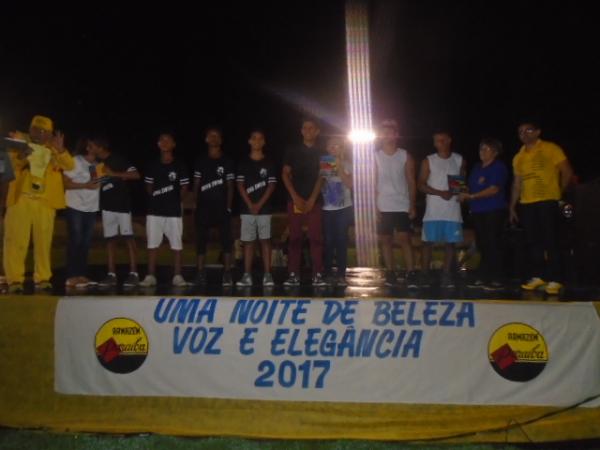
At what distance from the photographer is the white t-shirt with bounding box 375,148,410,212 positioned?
6074mm

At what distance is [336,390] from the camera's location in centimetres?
461

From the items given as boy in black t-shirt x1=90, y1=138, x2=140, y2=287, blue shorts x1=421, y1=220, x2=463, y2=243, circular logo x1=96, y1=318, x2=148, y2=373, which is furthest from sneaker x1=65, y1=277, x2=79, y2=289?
blue shorts x1=421, y1=220, x2=463, y2=243

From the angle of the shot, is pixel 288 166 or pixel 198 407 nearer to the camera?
pixel 198 407

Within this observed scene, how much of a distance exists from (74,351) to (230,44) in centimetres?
1597

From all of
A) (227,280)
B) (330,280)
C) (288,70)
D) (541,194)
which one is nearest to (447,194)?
(541,194)

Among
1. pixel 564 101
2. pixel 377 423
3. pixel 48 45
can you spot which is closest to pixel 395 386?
pixel 377 423

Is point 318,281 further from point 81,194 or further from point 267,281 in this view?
point 81,194

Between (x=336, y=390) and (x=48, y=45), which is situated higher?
(x=48, y=45)

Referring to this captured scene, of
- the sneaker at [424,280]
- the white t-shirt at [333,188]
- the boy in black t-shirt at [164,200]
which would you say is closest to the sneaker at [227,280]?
the boy in black t-shirt at [164,200]

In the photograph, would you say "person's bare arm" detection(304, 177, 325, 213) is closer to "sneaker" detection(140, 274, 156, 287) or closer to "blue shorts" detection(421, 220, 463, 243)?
"blue shorts" detection(421, 220, 463, 243)

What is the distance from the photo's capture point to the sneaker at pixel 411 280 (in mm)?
5629

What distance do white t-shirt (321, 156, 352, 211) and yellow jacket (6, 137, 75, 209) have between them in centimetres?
242

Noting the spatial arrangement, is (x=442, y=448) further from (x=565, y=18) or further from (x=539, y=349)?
(x=565, y=18)

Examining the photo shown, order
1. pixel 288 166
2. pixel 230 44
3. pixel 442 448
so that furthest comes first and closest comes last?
1. pixel 230 44
2. pixel 288 166
3. pixel 442 448
